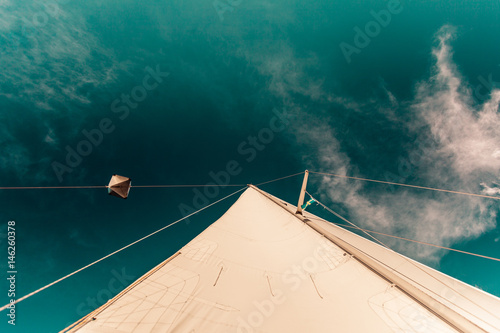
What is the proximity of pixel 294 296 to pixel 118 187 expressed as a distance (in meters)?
7.01

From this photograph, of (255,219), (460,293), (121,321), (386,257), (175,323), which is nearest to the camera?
(121,321)

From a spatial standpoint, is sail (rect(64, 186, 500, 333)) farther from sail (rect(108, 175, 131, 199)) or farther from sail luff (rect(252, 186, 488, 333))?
sail (rect(108, 175, 131, 199))

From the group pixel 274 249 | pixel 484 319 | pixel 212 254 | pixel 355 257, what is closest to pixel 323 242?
pixel 355 257

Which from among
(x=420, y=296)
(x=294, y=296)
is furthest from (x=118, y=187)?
(x=420, y=296)

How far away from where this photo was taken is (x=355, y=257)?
4848 millimetres

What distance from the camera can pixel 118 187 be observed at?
6.04m

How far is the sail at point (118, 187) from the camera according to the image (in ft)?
19.5

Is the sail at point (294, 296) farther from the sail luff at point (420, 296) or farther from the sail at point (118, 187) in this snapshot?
the sail at point (118, 187)

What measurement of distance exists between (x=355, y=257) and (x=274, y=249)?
293cm

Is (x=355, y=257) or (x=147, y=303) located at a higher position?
(x=355, y=257)

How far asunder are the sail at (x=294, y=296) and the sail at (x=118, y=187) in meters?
3.11

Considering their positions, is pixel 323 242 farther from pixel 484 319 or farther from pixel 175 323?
pixel 175 323

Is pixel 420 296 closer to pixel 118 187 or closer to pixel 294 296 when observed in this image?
pixel 294 296

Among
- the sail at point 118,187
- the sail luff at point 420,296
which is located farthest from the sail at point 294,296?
the sail at point 118,187
